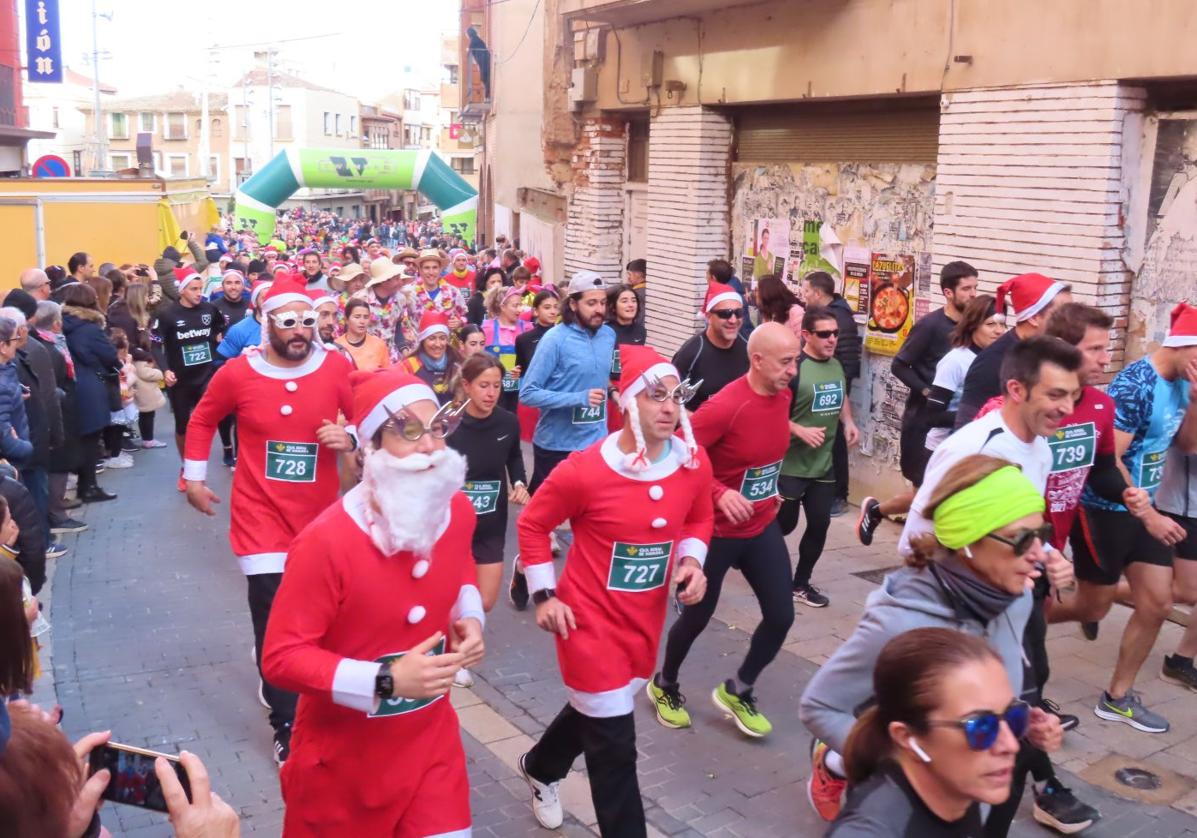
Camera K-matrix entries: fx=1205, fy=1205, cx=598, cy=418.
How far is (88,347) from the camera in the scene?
10.7 meters

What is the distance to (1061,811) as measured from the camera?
191 inches

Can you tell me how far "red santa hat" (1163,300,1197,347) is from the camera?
551cm

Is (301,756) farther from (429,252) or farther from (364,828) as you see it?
(429,252)

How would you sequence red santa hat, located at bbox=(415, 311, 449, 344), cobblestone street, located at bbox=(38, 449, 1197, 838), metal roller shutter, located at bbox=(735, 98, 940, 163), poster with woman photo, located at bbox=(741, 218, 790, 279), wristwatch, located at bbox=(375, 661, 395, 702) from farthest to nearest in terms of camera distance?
poster with woman photo, located at bbox=(741, 218, 790, 279)
metal roller shutter, located at bbox=(735, 98, 940, 163)
red santa hat, located at bbox=(415, 311, 449, 344)
cobblestone street, located at bbox=(38, 449, 1197, 838)
wristwatch, located at bbox=(375, 661, 395, 702)

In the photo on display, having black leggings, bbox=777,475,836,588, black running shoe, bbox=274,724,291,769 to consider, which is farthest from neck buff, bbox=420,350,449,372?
black running shoe, bbox=274,724,291,769

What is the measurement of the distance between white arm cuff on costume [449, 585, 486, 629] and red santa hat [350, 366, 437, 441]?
571 mm

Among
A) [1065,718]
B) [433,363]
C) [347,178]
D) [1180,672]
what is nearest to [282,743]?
[433,363]

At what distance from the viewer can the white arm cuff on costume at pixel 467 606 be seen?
370 cm

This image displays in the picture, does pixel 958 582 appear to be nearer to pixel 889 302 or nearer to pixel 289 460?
pixel 289 460

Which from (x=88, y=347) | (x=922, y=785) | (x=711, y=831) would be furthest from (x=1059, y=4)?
(x=88, y=347)

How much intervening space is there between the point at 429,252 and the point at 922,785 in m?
11.7

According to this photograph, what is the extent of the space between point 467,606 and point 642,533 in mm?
907

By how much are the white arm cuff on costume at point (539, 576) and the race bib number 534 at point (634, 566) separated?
0.25m

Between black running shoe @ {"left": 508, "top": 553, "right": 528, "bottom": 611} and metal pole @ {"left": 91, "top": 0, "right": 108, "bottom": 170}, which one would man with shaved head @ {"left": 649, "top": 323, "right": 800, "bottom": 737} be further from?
metal pole @ {"left": 91, "top": 0, "right": 108, "bottom": 170}
